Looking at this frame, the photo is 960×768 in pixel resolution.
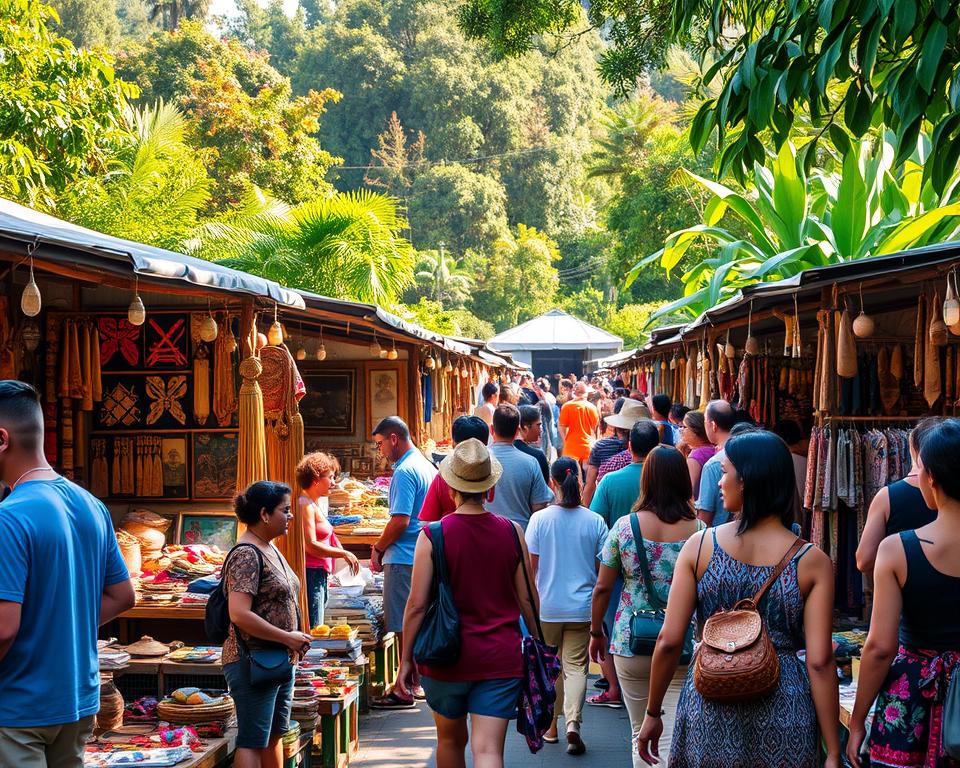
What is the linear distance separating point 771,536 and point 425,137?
57.6 m

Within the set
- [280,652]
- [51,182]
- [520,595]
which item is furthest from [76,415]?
[51,182]

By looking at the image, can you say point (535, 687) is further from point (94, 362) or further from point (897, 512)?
point (94, 362)

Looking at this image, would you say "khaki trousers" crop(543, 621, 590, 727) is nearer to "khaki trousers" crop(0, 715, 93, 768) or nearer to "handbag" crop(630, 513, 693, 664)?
"handbag" crop(630, 513, 693, 664)

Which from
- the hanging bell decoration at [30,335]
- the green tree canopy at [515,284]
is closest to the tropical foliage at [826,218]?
the hanging bell decoration at [30,335]

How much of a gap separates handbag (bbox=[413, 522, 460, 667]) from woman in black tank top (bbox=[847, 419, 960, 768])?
1717mm

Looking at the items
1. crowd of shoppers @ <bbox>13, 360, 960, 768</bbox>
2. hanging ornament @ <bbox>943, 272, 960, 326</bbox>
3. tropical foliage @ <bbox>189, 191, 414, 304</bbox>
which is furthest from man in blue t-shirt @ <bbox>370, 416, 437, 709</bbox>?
tropical foliage @ <bbox>189, 191, 414, 304</bbox>

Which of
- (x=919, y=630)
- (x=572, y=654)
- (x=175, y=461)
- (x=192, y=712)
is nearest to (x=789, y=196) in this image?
(x=175, y=461)

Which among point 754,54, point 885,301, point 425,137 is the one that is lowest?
point 885,301

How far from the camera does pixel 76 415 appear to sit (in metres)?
8.73

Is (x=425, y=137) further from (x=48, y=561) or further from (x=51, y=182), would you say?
Answer: (x=48, y=561)

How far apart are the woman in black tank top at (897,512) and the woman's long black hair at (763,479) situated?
1064mm

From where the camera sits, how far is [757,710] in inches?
137

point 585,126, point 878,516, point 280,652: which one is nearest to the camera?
point 878,516

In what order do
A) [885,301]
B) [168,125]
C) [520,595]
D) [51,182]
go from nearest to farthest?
[520,595], [885,301], [51,182], [168,125]
